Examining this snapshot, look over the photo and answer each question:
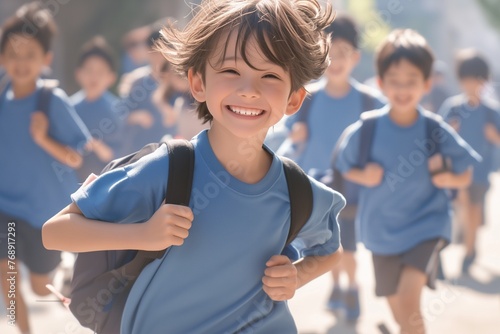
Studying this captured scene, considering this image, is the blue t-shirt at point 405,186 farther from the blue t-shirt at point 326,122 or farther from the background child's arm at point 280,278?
the background child's arm at point 280,278

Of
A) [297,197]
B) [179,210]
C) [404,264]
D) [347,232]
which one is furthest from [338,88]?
[179,210]

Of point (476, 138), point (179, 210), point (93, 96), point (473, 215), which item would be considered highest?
point (179, 210)

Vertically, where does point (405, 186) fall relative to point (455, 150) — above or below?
below

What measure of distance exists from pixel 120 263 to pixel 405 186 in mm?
2336

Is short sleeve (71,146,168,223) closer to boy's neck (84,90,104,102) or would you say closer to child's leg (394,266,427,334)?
child's leg (394,266,427,334)

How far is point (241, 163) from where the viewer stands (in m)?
2.37

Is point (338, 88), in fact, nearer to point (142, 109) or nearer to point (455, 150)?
point (455, 150)

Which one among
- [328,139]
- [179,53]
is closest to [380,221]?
[328,139]

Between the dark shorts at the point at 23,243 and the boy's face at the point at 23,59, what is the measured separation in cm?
77

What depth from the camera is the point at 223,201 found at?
2285mm

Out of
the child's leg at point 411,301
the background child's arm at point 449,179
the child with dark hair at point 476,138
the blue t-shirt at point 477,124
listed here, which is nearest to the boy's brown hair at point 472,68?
the child with dark hair at point 476,138

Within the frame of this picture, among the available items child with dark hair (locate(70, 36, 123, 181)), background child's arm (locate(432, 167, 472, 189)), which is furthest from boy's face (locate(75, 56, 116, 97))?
background child's arm (locate(432, 167, 472, 189))

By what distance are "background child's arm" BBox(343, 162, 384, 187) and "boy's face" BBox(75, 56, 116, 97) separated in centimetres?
365

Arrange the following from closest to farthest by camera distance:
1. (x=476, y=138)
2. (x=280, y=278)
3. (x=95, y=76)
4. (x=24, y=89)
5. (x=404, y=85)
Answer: (x=280, y=278) → (x=404, y=85) → (x=24, y=89) → (x=476, y=138) → (x=95, y=76)
